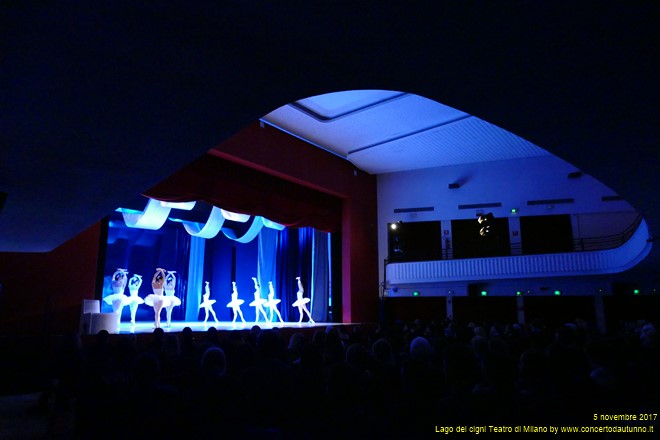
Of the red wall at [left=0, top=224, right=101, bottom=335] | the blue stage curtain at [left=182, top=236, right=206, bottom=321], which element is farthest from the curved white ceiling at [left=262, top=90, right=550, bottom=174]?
the red wall at [left=0, top=224, right=101, bottom=335]

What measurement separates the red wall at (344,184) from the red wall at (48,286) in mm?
3312

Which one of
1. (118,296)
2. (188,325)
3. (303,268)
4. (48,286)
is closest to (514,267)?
(303,268)

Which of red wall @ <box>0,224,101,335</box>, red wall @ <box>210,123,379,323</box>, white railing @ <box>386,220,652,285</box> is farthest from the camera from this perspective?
white railing @ <box>386,220,652,285</box>

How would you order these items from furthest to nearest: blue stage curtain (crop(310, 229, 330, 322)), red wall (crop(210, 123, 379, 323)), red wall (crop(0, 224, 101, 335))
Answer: blue stage curtain (crop(310, 229, 330, 322)) → red wall (crop(210, 123, 379, 323)) → red wall (crop(0, 224, 101, 335))

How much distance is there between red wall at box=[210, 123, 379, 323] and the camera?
32.8ft

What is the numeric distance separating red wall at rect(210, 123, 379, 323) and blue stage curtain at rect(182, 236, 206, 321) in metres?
4.22

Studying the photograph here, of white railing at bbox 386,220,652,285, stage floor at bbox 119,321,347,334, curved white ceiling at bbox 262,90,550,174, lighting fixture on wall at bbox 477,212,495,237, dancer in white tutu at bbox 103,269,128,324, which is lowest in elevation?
stage floor at bbox 119,321,347,334

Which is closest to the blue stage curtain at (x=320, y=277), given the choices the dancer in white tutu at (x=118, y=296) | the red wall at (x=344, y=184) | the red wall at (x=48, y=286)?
the red wall at (x=344, y=184)

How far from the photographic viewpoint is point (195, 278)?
13156 millimetres

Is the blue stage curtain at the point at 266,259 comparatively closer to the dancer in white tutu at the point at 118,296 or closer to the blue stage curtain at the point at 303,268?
the blue stage curtain at the point at 303,268

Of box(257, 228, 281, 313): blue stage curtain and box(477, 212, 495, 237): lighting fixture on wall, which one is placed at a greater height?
box(477, 212, 495, 237): lighting fixture on wall

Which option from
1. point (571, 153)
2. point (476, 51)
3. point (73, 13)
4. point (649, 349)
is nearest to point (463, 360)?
point (571, 153)

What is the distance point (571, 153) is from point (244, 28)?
108 inches

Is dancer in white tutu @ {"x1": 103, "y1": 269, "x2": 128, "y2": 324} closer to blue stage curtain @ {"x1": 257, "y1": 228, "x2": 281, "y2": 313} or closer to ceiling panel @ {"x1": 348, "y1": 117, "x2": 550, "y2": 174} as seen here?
blue stage curtain @ {"x1": 257, "y1": 228, "x2": 281, "y2": 313}
